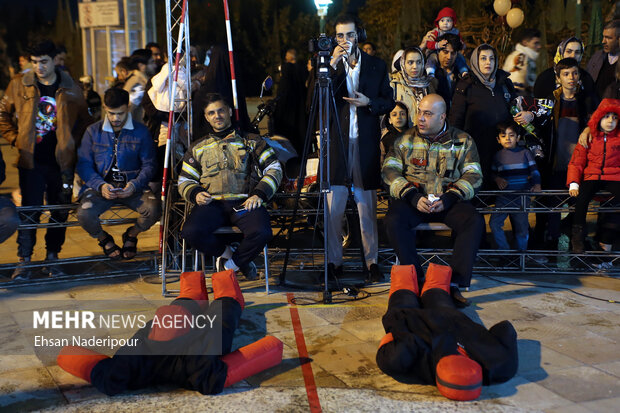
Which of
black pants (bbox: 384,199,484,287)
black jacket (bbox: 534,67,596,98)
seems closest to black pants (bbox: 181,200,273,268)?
black pants (bbox: 384,199,484,287)

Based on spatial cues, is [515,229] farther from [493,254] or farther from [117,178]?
[117,178]

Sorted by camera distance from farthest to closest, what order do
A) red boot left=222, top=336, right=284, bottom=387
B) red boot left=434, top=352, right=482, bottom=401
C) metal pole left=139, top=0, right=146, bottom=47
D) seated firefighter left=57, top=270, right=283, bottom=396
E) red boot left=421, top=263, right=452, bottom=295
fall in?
1. metal pole left=139, top=0, right=146, bottom=47
2. red boot left=421, top=263, right=452, bottom=295
3. red boot left=222, top=336, right=284, bottom=387
4. seated firefighter left=57, top=270, right=283, bottom=396
5. red boot left=434, top=352, right=482, bottom=401

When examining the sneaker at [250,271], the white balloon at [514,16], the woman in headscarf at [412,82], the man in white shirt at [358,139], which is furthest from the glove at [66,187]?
the white balloon at [514,16]

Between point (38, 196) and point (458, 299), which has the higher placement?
point (38, 196)

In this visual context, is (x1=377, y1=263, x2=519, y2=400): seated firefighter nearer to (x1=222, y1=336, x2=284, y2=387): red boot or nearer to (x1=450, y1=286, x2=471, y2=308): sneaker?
(x1=222, y1=336, x2=284, y2=387): red boot

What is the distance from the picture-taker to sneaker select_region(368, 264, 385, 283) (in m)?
5.98

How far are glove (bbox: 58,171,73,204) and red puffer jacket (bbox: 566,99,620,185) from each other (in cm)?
450

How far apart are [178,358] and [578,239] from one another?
402cm

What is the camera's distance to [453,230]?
5594mm

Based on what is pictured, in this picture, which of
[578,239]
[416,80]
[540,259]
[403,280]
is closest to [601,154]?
[578,239]

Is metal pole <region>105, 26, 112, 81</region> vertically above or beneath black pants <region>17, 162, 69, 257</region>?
above

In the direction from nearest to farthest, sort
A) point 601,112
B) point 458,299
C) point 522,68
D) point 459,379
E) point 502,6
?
1. point 459,379
2. point 458,299
3. point 601,112
4. point 522,68
5. point 502,6

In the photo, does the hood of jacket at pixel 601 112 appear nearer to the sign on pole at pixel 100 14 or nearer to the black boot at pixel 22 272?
the black boot at pixel 22 272

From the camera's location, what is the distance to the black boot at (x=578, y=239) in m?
6.33
